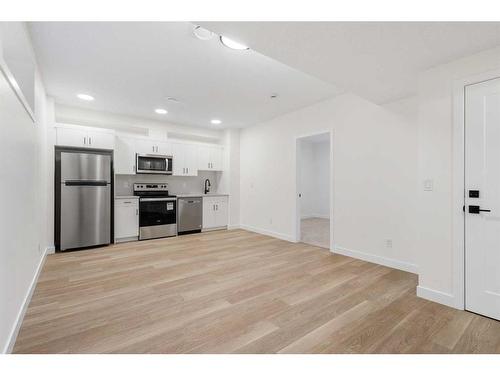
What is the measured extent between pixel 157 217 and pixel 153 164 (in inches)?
46.1

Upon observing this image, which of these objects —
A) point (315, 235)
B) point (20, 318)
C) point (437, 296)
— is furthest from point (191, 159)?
point (437, 296)

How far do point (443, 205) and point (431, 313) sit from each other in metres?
1.01

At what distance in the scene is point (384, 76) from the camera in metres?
2.43

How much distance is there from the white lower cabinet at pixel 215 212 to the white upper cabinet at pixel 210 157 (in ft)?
2.64

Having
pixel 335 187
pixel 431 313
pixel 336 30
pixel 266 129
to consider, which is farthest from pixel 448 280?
pixel 266 129

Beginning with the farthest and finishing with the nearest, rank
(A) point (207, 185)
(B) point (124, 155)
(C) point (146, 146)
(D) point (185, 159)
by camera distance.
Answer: (A) point (207, 185), (D) point (185, 159), (C) point (146, 146), (B) point (124, 155)

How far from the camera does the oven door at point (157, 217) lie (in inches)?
184

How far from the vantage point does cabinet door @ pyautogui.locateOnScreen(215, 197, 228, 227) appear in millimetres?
5738

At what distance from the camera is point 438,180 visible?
7.32ft

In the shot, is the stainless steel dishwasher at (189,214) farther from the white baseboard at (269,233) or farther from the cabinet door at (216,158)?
the white baseboard at (269,233)

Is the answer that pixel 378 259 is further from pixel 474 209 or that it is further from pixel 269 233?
pixel 269 233

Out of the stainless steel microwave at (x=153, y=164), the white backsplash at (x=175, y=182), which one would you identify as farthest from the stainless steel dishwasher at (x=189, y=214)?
the stainless steel microwave at (x=153, y=164)

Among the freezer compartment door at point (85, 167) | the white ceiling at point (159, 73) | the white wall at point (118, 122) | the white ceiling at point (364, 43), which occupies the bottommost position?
the freezer compartment door at point (85, 167)

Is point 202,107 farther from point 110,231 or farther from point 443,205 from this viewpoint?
point 443,205
